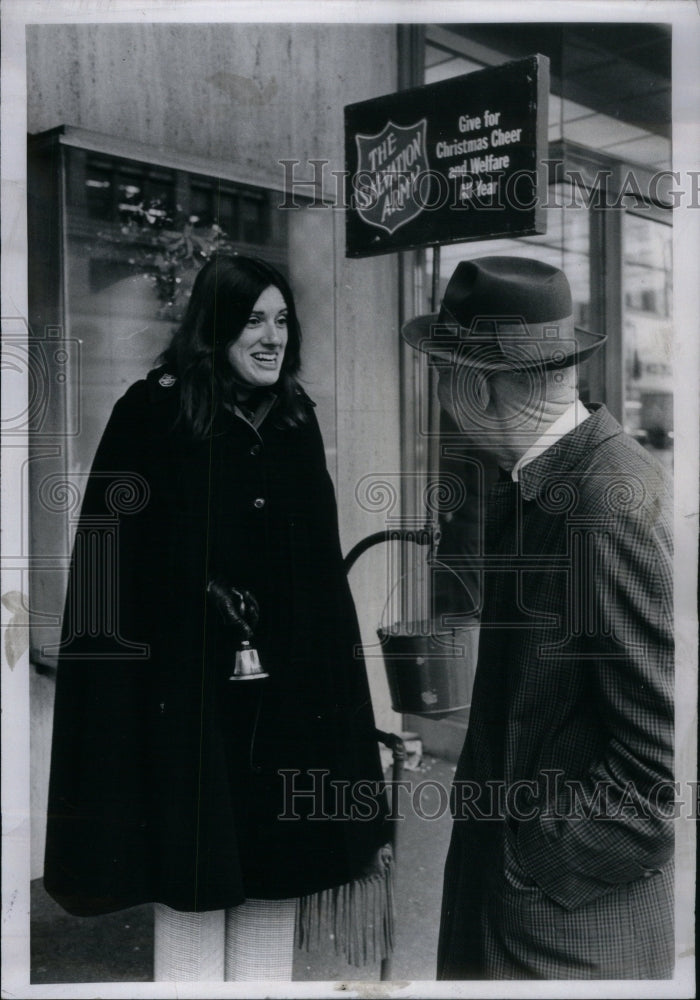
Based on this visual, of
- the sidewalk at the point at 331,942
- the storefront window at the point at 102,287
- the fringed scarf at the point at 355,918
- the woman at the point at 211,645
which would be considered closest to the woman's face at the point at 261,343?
the woman at the point at 211,645

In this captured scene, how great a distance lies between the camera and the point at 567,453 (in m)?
2.63

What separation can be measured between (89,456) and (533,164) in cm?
142

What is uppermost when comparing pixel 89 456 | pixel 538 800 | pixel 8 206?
pixel 8 206

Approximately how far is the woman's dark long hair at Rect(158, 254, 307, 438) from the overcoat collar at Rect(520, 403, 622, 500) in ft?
2.72

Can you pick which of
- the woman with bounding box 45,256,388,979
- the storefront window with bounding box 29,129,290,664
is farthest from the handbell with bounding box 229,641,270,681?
the storefront window with bounding box 29,129,290,664

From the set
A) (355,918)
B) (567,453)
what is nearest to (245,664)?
(355,918)

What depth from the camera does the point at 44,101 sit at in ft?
8.81

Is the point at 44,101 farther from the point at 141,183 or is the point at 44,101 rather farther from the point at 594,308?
the point at 594,308

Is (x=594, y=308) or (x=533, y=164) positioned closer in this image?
(x=533, y=164)

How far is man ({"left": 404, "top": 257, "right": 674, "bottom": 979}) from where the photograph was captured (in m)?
2.50

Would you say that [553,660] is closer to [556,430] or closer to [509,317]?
[556,430]

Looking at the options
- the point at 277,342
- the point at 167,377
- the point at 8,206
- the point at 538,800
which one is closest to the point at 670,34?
the point at 277,342

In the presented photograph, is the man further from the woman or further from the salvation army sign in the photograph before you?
the woman

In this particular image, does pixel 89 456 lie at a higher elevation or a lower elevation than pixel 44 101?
lower
